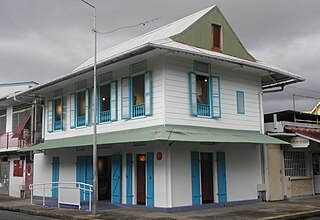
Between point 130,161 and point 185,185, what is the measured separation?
2530 mm

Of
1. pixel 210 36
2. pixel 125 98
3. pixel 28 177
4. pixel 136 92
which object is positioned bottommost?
pixel 28 177

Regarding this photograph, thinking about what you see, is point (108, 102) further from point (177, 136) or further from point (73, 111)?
point (177, 136)

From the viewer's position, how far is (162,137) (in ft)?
42.4

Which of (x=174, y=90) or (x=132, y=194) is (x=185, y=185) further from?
(x=174, y=90)

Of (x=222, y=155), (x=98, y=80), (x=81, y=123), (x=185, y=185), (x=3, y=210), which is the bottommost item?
(x=3, y=210)

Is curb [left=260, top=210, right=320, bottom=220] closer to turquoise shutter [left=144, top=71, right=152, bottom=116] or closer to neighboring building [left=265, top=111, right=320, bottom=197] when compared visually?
neighboring building [left=265, top=111, right=320, bottom=197]

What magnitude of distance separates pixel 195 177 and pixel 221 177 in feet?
4.79

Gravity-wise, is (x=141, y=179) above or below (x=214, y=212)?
above

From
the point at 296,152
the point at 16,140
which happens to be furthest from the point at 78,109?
the point at 296,152

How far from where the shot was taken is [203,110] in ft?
51.2

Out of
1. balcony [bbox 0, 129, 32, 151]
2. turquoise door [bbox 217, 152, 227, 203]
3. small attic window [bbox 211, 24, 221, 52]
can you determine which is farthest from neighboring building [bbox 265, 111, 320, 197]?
balcony [bbox 0, 129, 32, 151]

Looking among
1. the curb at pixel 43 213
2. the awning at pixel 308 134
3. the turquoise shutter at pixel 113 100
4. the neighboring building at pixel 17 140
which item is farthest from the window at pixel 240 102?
the neighboring building at pixel 17 140

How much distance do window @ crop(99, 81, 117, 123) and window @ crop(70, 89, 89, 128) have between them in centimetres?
131

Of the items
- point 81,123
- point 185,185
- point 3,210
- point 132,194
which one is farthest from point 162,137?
point 3,210
